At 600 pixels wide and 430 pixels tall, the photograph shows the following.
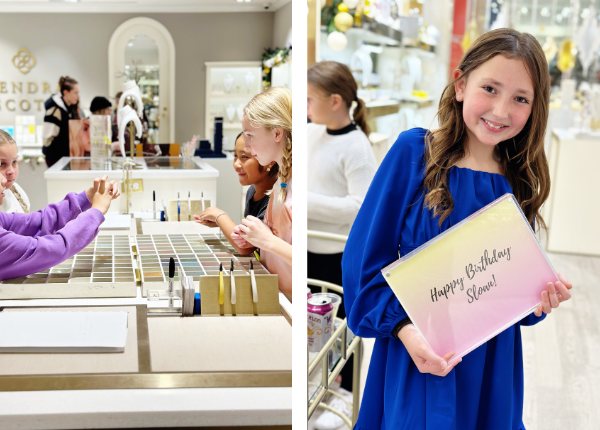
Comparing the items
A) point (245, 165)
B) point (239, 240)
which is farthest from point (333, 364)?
point (245, 165)

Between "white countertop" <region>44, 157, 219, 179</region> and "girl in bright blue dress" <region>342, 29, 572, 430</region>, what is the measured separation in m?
0.31

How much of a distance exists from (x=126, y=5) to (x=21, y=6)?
15 cm

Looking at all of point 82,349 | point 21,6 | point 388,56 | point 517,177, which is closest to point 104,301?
point 82,349

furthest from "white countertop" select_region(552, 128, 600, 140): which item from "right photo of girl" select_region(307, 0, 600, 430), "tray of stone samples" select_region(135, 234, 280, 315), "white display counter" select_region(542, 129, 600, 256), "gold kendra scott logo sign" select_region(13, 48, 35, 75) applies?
"gold kendra scott logo sign" select_region(13, 48, 35, 75)

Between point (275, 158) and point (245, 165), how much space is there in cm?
6

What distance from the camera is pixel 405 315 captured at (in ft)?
2.01

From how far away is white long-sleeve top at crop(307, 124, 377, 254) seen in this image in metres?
1.33

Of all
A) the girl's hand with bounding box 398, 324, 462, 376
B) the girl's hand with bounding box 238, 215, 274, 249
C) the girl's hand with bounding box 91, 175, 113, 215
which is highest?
the girl's hand with bounding box 91, 175, 113, 215

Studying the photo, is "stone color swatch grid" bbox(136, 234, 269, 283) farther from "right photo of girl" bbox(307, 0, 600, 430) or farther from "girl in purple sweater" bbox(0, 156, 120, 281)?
"right photo of girl" bbox(307, 0, 600, 430)

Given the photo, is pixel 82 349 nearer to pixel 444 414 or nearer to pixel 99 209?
pixel 99 209

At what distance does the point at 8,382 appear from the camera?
27.8 inches

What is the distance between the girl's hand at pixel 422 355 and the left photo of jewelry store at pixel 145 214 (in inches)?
10.9

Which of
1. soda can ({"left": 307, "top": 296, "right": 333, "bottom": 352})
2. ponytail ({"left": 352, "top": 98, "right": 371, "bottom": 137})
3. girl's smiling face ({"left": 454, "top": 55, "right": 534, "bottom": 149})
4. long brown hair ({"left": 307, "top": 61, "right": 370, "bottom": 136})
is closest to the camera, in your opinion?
A: girl's smiling face ({"left": 454, "top": 55, "right": 534, "bottom": 149})

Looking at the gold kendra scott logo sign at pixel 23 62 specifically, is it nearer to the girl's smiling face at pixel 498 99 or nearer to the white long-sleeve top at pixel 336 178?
the girl's smiling face at pixel 498 99
